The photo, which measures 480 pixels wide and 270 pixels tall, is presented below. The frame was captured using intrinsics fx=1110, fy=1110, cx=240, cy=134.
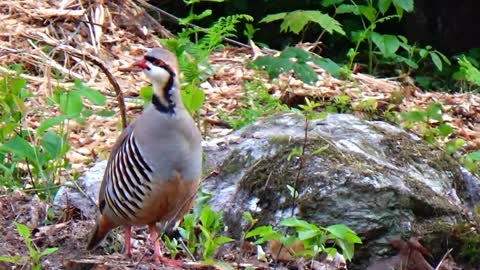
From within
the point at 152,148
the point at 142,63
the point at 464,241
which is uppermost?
the point at 142,63

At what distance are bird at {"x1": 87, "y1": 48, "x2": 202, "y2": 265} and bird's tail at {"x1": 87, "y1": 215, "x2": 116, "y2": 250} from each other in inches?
6.7

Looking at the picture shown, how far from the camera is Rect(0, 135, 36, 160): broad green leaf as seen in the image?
487 centimetres

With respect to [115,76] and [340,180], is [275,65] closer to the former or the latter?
[115,76]

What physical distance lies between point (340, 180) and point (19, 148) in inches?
56.1

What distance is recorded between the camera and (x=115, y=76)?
6.91 m

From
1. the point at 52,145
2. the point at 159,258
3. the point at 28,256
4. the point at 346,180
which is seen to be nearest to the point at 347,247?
the point at 159,258

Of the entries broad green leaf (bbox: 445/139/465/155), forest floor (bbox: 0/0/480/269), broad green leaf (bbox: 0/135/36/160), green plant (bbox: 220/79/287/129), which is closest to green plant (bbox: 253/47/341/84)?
green plant (bbox: 220/79/287/129)

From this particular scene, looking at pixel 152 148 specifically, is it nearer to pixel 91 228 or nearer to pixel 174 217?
pixel 174 217

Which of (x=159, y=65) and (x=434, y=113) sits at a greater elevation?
(x=159, y=65)

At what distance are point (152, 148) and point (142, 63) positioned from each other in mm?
314

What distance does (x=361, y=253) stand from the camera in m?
4.66

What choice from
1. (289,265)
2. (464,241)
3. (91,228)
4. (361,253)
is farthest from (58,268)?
(464,241)

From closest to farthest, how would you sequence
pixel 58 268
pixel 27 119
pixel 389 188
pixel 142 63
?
pixel 142 63
pixel 58 268
pixel 389 188
pixel 27 119

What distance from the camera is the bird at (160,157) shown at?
4.06 meters
